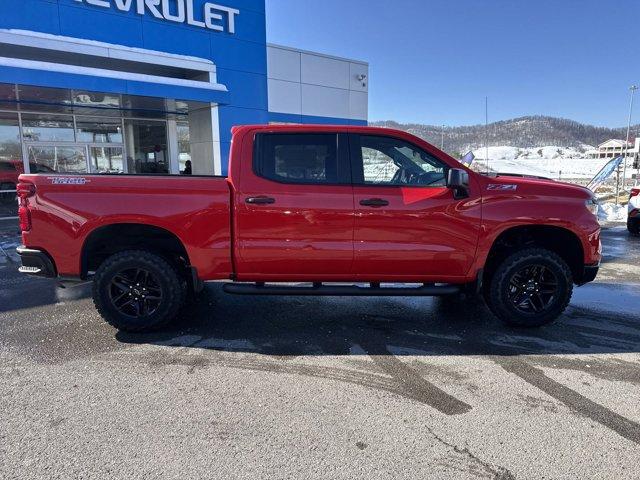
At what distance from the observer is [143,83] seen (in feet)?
41.0

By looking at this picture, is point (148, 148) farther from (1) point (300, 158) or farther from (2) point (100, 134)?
(1) point (300, 158)

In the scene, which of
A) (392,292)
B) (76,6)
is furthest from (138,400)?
(76,6)

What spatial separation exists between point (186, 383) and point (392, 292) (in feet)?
6.69

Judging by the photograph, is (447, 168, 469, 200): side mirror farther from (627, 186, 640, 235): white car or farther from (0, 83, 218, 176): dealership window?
(0, 83, 218, 176): dealership window

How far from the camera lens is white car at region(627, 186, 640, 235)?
34.9 feet

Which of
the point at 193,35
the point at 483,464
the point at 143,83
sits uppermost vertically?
the point at 193,35

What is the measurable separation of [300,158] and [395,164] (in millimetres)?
948

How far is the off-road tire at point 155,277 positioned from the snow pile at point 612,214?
1441 cm

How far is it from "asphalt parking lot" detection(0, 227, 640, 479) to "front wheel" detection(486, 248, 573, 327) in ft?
0.66

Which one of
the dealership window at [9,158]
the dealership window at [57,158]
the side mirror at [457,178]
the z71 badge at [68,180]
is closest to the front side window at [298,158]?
the side mirror at [457,178]

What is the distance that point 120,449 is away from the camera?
106 inches

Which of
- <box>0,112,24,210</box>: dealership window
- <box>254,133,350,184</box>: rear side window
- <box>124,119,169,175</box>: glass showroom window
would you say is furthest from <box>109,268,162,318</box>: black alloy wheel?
<box>124,119,169,175</box>: glass showroom window

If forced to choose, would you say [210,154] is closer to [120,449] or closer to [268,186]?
[268,186]

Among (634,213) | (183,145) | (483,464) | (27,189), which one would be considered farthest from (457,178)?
(183,145)
